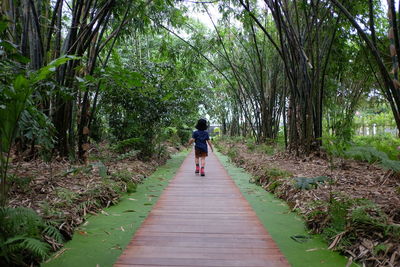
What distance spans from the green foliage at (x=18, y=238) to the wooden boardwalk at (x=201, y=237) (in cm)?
45

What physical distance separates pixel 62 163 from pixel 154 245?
2.53 m

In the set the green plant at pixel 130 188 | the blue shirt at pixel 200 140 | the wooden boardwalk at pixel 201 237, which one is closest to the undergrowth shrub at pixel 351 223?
the wooden boardwalk at pixel 201 237

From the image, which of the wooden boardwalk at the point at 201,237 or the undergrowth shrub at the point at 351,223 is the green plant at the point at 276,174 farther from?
the undergrowth shrub at the point at 351,223

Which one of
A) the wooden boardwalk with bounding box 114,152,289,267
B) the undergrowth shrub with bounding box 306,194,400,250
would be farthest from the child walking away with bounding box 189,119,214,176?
the undergrowth shrub with bounding box 306,194,400,250

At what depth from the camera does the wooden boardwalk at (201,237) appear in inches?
67.6

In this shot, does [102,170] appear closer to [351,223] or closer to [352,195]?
[351,223]

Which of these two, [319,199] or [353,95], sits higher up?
[353,95]

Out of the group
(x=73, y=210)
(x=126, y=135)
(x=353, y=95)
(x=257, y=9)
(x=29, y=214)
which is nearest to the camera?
(x=29, y=214)

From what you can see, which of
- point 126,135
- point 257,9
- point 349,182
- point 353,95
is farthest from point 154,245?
point 353,95

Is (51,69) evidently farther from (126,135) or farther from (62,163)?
(126,135)

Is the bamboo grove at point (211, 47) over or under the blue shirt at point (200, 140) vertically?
over

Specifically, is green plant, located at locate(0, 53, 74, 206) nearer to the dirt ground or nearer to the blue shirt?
the dirt ground

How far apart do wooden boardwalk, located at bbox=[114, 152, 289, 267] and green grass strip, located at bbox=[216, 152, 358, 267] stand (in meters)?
0.07

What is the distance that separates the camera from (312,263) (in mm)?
1689
